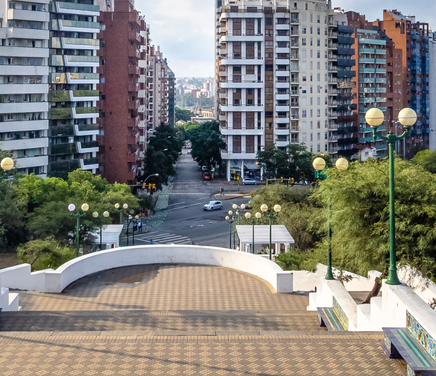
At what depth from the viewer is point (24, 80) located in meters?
65.1

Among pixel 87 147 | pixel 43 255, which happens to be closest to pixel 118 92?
pixel 87 147

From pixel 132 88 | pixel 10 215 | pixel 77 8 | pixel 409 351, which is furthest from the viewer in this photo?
pixel 132 88

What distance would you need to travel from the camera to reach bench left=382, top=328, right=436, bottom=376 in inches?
405

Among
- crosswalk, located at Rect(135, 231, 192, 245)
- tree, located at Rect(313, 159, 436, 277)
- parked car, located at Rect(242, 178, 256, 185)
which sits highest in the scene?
tree, located at Rect(313, 159, 436, 277)

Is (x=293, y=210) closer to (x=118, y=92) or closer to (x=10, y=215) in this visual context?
(x=10, y=215)

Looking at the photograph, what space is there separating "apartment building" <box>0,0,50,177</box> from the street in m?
15.0

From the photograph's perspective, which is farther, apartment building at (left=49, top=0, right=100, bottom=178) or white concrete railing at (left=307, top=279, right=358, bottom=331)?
apartment building at (left=49, top=0, right=100, bottom=178)

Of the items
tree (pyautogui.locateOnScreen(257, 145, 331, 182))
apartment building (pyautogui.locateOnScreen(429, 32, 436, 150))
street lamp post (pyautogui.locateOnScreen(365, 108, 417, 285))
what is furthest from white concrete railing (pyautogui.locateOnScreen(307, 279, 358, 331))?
apartment building (pyautogui.locateOnScreen(429, 32, 436, 150))

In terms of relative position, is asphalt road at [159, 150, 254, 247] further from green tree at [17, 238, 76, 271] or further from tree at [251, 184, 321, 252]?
green tree at [17, 238, 76, 271]

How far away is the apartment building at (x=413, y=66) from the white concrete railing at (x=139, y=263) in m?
107

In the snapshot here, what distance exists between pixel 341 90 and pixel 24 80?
61.4 meters

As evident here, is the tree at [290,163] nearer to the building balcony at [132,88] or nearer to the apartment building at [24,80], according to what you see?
the building balcony at [132,88]

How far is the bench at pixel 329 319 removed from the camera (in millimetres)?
15922

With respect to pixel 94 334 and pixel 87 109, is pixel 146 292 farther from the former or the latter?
pixel 87 109
